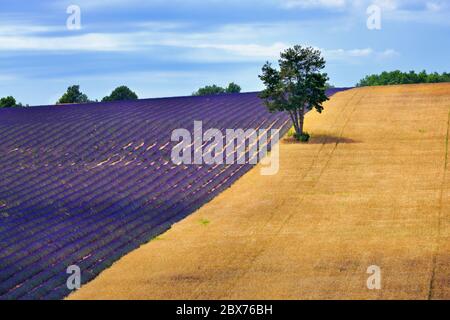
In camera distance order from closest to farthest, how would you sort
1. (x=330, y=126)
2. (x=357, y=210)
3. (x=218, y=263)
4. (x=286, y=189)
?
(x=218, y=263)
(x=357, y=210)
(x=286, y=189)
(x=330, y=126)

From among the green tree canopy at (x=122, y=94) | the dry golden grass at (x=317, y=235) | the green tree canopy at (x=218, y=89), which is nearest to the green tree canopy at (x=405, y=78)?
the green tree canopy at (x=218, y=89)

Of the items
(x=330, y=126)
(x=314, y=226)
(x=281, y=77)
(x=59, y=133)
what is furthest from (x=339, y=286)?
(x=59, y=133)

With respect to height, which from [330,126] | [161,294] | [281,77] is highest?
[281,77]

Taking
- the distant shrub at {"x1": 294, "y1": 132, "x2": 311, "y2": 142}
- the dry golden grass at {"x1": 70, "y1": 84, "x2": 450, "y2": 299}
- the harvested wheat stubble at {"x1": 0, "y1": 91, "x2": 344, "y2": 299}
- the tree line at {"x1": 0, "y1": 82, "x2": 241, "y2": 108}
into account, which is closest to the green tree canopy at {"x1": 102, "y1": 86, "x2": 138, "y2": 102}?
the tree line at {"x1": 0, "y1": 82, "x2": 241, "y2": 108}

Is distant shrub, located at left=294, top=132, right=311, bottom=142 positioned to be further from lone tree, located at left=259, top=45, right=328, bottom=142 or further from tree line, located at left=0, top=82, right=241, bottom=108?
tree line, located at left=0, top=82, right=241, bottom=108
